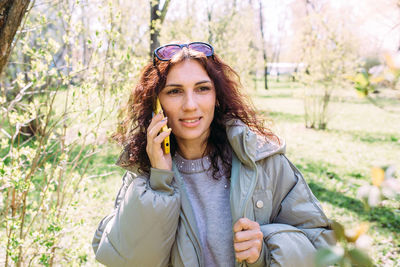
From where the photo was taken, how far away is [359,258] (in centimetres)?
41

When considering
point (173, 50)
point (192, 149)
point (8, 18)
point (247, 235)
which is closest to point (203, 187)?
point (192, 149)

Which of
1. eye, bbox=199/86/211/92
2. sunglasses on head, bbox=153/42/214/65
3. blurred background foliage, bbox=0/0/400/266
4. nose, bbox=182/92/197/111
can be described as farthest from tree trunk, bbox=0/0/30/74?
eye, bbox=199/86/211/92

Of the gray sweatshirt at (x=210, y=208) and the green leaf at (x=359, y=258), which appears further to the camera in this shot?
the gray sweatshirt at (x=210, y=208)

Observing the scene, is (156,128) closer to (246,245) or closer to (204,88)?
(204,88)

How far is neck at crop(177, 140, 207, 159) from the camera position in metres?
2.01

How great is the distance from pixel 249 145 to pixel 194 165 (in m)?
0.38

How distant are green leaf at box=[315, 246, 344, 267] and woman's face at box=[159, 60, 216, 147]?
1.43 m

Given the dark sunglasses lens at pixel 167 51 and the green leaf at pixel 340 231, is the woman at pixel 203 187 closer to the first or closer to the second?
the dark sunglasses lens at pixel 167 51

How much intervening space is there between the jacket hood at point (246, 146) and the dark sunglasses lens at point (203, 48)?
0.44 meters

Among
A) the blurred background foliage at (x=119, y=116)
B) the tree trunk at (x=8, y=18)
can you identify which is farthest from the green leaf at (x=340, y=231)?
the tree trunk at (x=8, y=18)

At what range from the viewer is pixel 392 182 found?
0.44 metres

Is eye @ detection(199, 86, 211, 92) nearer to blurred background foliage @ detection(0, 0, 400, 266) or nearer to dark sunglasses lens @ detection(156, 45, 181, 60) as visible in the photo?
dark sunglasses lens @ detection(156, 45, 181, 60)

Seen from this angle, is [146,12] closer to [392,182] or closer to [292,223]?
[292,223]

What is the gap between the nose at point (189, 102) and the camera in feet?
5.93
